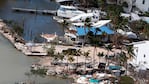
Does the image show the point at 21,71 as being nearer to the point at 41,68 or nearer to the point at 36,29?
the point at 41,68

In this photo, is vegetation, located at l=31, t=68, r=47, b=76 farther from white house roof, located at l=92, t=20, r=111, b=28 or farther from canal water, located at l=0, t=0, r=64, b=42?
white house roof, located at l=92, t=20, r=111, b=28

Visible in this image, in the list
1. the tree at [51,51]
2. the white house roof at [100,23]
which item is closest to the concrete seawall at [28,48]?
the tree at [51,51]

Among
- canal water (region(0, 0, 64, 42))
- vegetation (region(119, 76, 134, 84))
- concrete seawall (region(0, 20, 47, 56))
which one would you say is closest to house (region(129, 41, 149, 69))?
vegetation (region(119, 76, 134, 84))

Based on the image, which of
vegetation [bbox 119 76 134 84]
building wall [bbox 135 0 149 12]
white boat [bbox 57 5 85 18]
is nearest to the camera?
vegetation [bbox 119 76 134 84]

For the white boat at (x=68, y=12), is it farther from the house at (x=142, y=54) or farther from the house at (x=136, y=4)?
the house at (x=142, y=54)

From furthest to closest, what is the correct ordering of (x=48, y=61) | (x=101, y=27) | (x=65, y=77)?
(x=101, y=27)
(x=48, y=61)
(x=65, y=77)

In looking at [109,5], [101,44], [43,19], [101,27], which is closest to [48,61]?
[101,44]
